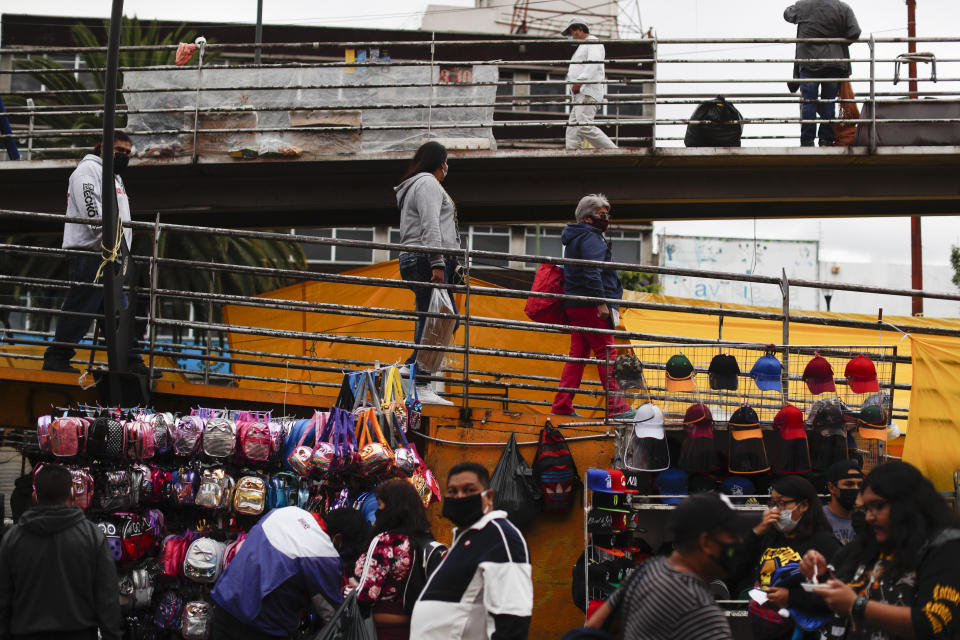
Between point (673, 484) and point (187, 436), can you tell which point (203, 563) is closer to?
point (187, 436)

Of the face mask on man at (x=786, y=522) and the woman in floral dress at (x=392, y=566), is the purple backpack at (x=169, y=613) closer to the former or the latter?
the woman in floral dress at (x=392, y=566)

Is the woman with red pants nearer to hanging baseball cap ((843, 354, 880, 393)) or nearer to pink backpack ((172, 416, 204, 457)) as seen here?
hanging baseball cap ((843, 354, 880, 393))

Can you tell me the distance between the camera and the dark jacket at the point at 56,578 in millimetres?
5840

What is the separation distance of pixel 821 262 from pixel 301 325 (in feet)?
110

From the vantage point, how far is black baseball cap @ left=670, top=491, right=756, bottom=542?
4059 mm

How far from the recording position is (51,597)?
19.2 ft

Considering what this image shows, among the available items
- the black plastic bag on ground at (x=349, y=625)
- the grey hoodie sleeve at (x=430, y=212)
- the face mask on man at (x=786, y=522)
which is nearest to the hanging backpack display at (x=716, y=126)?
the grey hoodie sleeve at (x=430, y=212)

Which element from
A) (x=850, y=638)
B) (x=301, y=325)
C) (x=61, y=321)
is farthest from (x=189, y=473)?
(x=301, y=325)

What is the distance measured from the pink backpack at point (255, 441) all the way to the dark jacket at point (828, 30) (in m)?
9.30

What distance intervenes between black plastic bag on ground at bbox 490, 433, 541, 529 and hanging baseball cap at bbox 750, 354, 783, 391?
177 centimetres

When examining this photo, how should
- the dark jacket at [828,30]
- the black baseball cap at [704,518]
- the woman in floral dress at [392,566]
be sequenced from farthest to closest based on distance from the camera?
the dark jacket at [828,30]
the woman in floral dress at [392,566]
the black baseball cap at [704,518]

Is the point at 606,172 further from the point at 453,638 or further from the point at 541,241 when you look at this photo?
the point at 541,241

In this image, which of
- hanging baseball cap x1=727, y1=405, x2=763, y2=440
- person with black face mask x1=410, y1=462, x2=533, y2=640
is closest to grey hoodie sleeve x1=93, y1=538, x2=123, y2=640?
person with black face mask x1=410, y1=462, x2=533, y2=640

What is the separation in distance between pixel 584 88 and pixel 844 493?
29.2 ft
